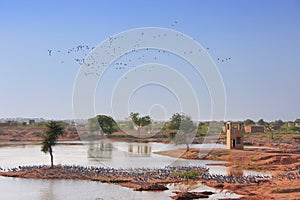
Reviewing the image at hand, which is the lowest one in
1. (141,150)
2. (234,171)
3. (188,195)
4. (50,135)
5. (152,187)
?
(188,195)

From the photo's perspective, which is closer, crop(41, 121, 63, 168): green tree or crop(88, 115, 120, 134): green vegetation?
crop(41, 121, 63, 168): green tree

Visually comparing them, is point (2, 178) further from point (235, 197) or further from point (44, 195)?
point (235, 197)

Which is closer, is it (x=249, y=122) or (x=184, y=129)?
(x=184, y=129)

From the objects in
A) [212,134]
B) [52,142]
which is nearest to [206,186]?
[52,142]

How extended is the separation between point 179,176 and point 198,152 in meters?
23.2

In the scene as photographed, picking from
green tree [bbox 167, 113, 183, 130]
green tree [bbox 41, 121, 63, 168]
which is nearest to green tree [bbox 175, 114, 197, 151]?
green tree [bbox 167, 113, 183, 130]

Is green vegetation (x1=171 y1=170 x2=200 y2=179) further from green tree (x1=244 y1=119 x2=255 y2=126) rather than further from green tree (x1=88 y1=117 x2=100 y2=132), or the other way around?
green tree (x1=244 y1=119 x2=255 y2=126)

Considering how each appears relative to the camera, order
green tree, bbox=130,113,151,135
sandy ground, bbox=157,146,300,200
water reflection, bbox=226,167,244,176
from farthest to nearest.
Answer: green tree, bbox=130,113,151,135 < water reflection, bbox=226,167,244,176 < sandy ground, bbox=157,146,300,200

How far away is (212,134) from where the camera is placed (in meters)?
108

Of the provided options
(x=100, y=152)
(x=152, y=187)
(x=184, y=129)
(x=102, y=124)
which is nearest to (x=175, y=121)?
(x=184, y=129)

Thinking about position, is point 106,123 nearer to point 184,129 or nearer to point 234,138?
point 184,129

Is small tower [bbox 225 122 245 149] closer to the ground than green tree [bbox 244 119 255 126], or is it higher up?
closer to the ground

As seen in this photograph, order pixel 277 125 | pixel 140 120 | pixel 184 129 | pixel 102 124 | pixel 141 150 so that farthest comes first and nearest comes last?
pixel 277 125 < pixel 140 120 < pixel 102 124 < pixel 184 129 < pixel 141 150

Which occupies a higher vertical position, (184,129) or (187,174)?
(184,129)
